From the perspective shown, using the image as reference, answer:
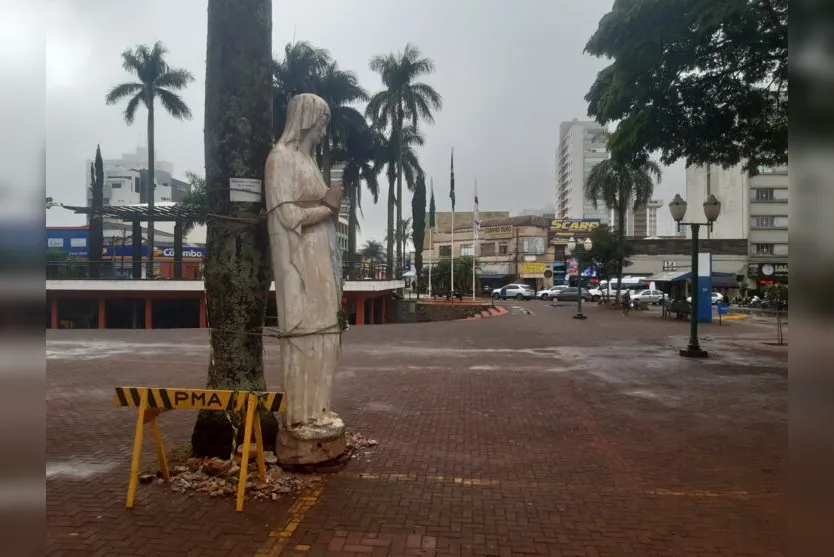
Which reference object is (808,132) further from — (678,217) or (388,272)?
(388,272)

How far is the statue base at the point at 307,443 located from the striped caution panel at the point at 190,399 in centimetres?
51

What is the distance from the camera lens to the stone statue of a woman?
4.48 metres

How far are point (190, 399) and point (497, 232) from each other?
204 ft

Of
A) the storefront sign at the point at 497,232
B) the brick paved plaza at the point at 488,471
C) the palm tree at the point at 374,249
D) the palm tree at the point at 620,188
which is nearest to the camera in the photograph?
the brick paved plaza at the point at 488,471

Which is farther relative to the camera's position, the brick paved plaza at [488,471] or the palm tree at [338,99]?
the palm tree at [338,99]

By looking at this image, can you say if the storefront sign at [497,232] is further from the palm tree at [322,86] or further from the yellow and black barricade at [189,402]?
the yellow and black barricade at [189,402]

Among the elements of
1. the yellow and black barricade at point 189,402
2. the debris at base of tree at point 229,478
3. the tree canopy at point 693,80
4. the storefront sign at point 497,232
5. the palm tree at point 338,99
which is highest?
the palm tree at point 338,99

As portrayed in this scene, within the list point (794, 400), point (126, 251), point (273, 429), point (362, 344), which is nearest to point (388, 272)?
point (362, 344)

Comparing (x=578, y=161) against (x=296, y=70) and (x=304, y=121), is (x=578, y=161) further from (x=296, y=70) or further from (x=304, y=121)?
(x=304, y=121)

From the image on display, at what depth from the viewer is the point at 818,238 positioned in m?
0.98

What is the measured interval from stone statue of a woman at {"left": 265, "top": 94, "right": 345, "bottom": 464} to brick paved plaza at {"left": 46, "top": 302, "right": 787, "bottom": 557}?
1.55ft

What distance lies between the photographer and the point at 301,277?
14.7 feet

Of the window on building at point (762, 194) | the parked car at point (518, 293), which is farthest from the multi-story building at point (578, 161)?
the parked car at point (518, 293)

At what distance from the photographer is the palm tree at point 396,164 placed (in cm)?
3503
